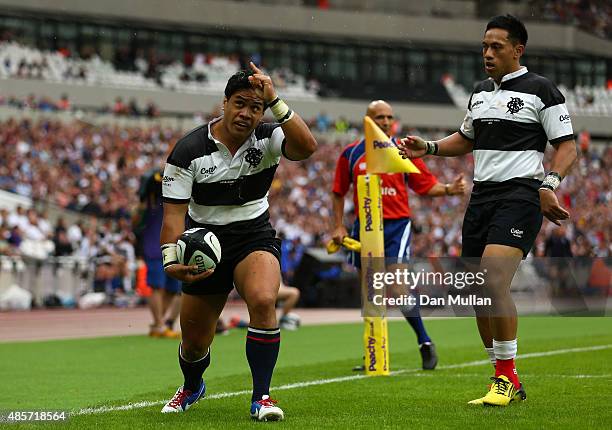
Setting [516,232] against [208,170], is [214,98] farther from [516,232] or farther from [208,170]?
[208,170]

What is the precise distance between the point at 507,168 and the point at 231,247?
1.96m

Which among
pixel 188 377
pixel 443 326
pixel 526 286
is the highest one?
pixel 188 377

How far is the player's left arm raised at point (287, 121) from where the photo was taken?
21.1 feet

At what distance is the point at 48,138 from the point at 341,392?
77.6ft

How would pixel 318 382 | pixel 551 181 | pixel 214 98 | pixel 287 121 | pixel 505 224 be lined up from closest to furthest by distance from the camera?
pixel 287 121, pixel 551 181, pixel 505 224, pixel 318 382, pixel 214 98

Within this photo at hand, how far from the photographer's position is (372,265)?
9.99 metres

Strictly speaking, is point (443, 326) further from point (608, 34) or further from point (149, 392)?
point (608, 34)

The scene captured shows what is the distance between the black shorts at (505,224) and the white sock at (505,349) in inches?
23.4

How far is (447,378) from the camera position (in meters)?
9.34

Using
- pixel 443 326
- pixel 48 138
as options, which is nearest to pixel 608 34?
pixel 48 138

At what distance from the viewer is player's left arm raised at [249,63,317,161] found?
645 cm

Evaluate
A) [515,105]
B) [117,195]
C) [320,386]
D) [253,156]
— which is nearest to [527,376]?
[320,386]

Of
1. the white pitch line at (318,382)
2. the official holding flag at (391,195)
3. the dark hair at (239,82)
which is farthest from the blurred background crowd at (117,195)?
the dark hair at (239,82)

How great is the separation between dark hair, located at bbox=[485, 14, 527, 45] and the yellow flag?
235cm
